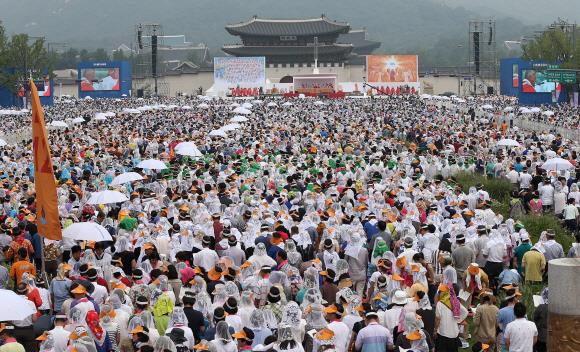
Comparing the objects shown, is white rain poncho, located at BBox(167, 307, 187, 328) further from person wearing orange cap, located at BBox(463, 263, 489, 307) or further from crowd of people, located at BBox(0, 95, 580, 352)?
person wearing orange cap, located at BBox(463, 263, 489, 307)

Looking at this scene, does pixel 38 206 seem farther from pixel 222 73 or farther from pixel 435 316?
pixel 222 73

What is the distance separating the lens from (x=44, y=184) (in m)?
12.2

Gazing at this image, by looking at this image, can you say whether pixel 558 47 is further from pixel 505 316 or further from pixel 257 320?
pixel 257 320

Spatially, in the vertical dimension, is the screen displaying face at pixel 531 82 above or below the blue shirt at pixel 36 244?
above

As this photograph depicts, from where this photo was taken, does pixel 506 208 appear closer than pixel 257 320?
No

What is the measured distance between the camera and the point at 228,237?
14039 mm

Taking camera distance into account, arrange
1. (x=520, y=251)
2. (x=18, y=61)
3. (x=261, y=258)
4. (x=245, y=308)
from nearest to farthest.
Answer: (x=245, y=308)
(x=261, y=258)
(x=520, y=251)
(x=18, y=61)

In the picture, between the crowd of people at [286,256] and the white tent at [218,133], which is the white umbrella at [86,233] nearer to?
the crowd of people at [286,256]

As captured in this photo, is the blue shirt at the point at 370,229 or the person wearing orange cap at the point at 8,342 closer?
the person wearing orange cap at the point at 8,342

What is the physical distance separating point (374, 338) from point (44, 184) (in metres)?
4.76

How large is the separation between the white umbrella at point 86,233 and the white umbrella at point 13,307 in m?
3.85

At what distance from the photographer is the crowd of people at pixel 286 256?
31.8ft

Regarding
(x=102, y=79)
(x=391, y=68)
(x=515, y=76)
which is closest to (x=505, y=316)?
(x=515, y=76)

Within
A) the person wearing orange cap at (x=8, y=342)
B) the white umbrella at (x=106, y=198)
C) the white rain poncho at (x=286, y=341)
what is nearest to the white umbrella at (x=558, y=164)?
the white umbrella at (x=106, y=198)
